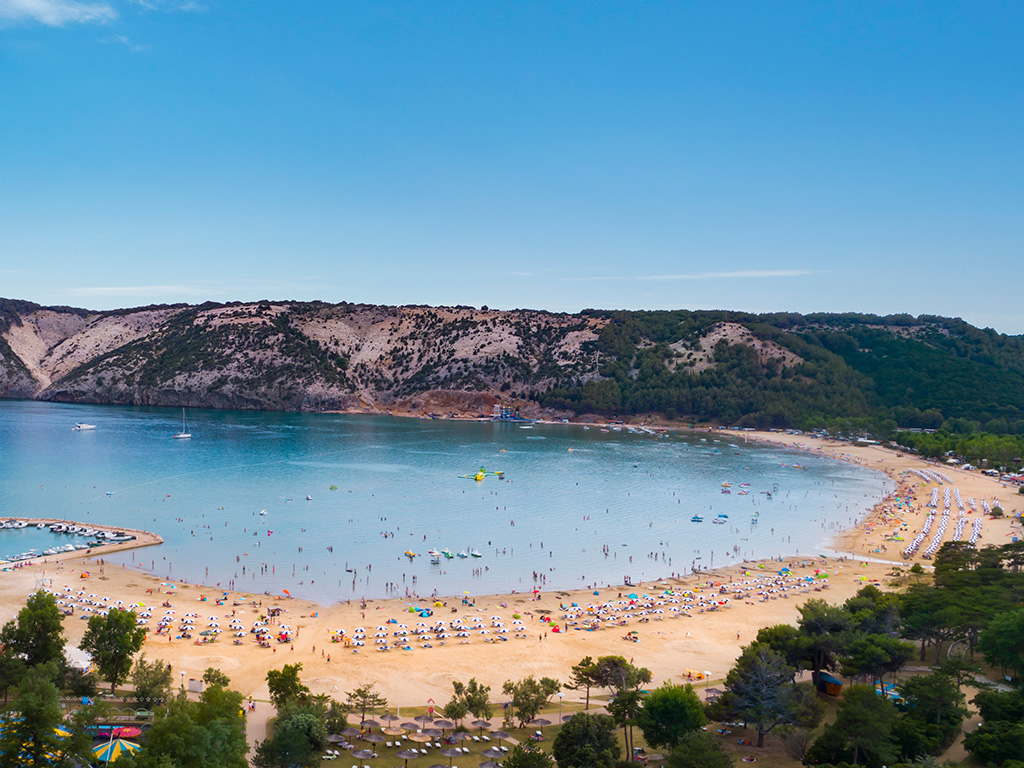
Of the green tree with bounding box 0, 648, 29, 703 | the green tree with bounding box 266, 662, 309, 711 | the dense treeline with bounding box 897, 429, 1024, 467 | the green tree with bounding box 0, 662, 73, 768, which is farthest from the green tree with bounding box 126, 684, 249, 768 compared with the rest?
the dense treeline with bounding box 897, 429, 1024, 467

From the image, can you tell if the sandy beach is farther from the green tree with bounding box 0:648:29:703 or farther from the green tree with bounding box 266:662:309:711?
the green tree with bounding box 0:648:29:703

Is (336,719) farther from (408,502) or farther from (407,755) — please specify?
(408,502)

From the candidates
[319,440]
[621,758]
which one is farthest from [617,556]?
[319,440]

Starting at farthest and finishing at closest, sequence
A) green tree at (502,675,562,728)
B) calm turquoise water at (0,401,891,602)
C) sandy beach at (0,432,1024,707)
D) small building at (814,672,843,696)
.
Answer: calm turquoise water at (0,401,891,602) → sandy beach at (0,432,1024,707) → small building at (814,672,843,696) → green tree at (502,675,562,728)

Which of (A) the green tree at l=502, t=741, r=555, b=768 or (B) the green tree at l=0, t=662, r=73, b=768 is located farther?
(A) the green tree at l=502, t=741, r=555, b=768

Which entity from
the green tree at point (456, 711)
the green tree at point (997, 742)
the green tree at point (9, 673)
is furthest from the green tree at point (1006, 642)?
the green tree at point (9, 673)
